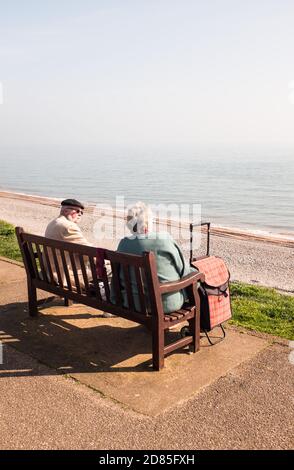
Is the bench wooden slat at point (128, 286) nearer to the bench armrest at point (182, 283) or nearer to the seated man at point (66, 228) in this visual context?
the bench armrest at point (182, 283)

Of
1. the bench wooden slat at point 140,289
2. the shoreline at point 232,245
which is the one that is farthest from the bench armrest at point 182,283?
the shoreline at point 232,245

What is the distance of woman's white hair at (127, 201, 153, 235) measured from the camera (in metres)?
4.25

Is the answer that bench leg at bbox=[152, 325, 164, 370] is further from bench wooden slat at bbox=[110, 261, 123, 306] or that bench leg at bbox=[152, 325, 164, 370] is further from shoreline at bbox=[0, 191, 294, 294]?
shoreline at bbox=[0, 191, 294, 294]

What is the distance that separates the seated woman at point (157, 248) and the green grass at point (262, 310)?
1271 mm

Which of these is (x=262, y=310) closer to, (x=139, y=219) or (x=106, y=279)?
(x=106, y=279)

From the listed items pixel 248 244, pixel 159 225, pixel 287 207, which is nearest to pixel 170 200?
pixel 287 207

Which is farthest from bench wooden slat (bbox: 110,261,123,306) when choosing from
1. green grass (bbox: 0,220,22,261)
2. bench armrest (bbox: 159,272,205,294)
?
green grass (bbox: 0,220,22,261)

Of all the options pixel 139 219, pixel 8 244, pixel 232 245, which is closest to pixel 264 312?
pixel 139 219

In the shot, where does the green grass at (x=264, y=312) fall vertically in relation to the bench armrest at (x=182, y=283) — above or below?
below

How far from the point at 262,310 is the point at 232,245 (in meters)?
9.15

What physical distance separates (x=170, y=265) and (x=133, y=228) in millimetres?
451

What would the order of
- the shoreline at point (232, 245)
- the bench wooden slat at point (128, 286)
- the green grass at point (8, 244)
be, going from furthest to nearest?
the shoreline at point (232, 245)
the green grass at point (8, 244)
the bench wooden slat at point (128, 286)

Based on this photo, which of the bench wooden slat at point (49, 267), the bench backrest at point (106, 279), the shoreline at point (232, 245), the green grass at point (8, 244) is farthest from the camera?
the shoreline at point (232, 245)

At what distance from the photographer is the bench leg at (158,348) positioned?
4090mm
